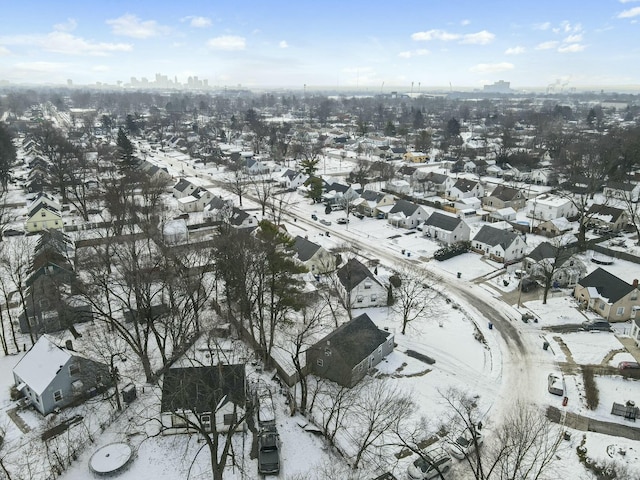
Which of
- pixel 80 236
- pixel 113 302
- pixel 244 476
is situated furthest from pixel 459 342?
pixel 80 236

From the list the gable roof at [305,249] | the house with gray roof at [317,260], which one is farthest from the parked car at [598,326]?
the gable roof at [305,249]

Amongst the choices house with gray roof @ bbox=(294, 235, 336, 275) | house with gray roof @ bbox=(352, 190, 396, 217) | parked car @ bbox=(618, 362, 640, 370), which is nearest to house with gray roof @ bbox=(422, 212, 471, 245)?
house with gray roof @ bbox=(352, 190, 396, 217)

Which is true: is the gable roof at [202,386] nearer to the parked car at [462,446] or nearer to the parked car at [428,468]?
the parked car at [428,468]

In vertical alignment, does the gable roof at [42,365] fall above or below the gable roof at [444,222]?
below

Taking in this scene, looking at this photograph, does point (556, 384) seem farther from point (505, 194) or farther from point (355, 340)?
point (505, 194)

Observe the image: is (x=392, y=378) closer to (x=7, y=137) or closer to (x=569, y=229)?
(x=569, y=229)

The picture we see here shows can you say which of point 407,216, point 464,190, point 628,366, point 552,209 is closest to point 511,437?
point 628,366
